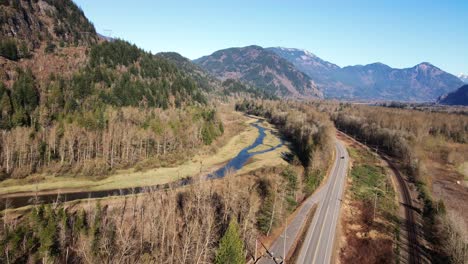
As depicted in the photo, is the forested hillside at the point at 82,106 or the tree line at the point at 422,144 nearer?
the tree line at the point at 422,144

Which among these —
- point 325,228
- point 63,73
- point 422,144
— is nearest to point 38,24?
point 63,73

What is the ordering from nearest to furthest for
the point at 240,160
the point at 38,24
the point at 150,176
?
the point at 150,176
the point at 240,160
the point at 38,24

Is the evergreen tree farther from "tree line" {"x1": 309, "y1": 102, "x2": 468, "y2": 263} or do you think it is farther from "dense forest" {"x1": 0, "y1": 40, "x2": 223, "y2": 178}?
"dense forest" {"x1": 0, "y1": 40, "x2": 223, "y2": 178}

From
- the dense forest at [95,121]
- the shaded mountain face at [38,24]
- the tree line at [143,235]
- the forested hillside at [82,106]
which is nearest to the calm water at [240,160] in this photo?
the dense forest at [95,121]

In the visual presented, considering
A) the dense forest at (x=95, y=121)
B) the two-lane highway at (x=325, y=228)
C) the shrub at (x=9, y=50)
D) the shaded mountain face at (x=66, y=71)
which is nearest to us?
the two-lane highway at (x=325, y=228)

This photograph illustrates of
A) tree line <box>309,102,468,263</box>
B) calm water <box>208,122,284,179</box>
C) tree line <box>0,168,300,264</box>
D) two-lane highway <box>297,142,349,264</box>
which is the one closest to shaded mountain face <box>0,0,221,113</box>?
calm water <box>208,122,284,179</box>

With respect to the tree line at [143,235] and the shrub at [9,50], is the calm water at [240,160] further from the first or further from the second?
the shrub at [9,50]

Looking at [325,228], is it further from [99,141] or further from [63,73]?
[63,73]

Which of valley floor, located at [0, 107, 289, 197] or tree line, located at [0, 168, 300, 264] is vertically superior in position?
tree line, located at [0, 168, 300, 264]

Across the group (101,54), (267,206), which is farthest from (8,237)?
(101,54)
